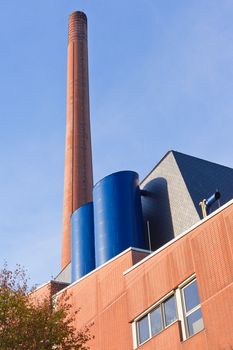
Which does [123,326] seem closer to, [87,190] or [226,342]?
[226,342]

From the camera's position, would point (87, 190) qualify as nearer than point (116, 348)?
No

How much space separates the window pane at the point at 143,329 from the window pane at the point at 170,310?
4.10 feet

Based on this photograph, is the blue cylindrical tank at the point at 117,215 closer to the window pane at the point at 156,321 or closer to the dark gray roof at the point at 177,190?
the dark gray roof at the point at 177,190

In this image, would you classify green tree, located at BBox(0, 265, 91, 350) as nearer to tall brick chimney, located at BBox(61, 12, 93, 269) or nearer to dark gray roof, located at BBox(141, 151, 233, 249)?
dark gray roof, located at BBox(141, 151, 233, 249)

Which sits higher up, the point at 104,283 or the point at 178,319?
the point at 104,283

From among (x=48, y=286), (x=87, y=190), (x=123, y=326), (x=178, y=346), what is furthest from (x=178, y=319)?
(x=87, y=190)

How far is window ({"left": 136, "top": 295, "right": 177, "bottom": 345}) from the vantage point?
18469 millimetres

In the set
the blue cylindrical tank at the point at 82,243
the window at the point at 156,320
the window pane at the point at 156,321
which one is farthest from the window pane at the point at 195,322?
the blue cylindrical tank at the point at 82,243

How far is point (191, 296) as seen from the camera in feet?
58.3

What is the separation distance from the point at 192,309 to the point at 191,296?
1.39ft

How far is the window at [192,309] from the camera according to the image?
677 inches

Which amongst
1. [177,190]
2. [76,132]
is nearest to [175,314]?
[177,190]

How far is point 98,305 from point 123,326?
2403mm

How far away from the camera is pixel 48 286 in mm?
27500
